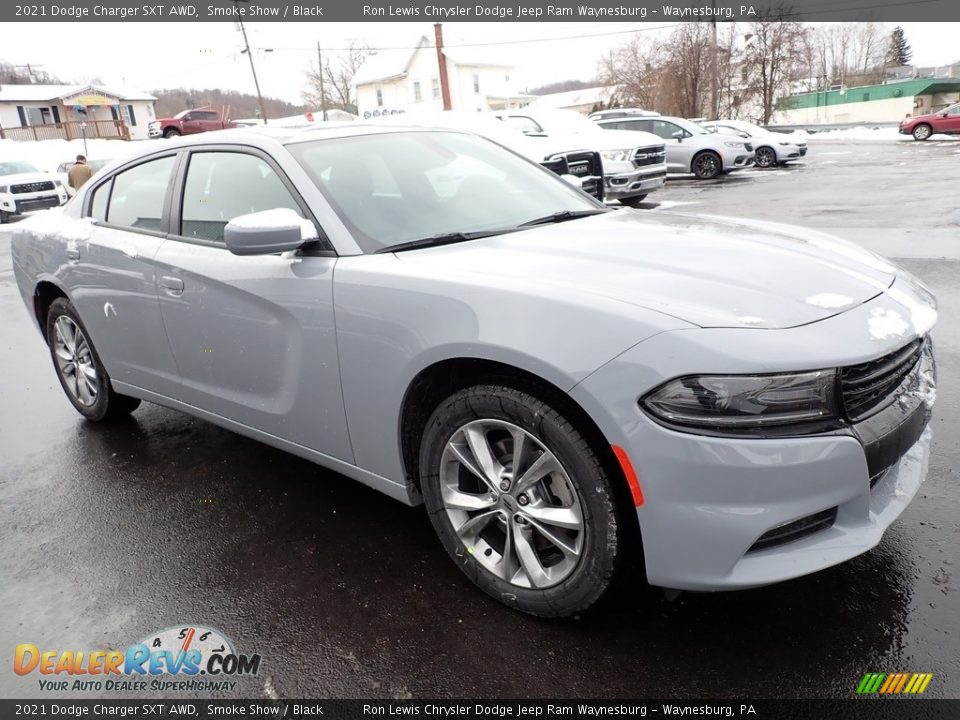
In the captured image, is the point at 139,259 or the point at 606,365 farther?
the point at 139,259

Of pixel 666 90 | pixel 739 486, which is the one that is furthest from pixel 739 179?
pixel 666 90

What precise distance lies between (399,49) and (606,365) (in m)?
58.8

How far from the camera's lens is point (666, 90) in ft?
132

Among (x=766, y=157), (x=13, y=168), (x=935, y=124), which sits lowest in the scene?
(x=935, y=124)

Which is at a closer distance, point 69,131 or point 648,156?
point 648,156

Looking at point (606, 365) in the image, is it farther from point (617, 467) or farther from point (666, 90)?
point (666, 90)

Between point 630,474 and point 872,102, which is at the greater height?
point 630,474

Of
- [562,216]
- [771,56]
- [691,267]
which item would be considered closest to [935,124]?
[771,56]

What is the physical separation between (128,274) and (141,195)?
1.54 feet

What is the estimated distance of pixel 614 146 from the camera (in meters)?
13.5

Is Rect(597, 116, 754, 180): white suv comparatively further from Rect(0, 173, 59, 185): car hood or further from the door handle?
Rect(0, 173, 59, 185): car hood

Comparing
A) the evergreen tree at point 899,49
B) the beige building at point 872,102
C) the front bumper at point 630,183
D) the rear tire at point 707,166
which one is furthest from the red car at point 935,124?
the evergreen tree at point 899,49

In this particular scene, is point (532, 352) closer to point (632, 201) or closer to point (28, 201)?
point (632, 201)

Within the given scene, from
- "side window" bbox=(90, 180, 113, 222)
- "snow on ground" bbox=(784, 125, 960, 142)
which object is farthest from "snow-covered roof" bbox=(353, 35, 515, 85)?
"side window" bbox=(90, 180, 113, 222)
